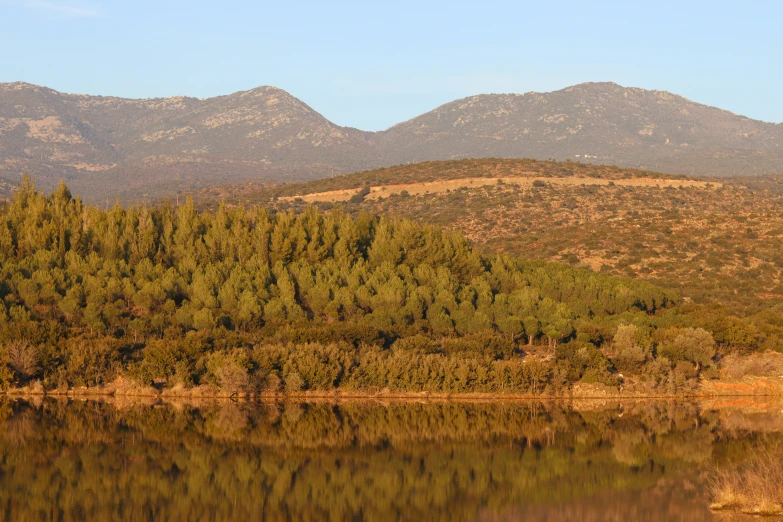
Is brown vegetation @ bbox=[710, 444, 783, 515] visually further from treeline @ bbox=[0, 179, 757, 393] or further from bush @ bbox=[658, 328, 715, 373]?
bush @ bbox=[658, 328, 715, 373]

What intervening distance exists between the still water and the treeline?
2.97m

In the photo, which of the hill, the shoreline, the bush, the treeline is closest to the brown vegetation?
the shoreline

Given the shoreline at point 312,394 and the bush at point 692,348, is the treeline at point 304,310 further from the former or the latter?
the shoreline at point 312,394

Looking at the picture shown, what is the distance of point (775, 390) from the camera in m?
49.9

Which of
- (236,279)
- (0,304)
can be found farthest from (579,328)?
(0,304)

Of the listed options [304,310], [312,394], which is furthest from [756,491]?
[304,310]

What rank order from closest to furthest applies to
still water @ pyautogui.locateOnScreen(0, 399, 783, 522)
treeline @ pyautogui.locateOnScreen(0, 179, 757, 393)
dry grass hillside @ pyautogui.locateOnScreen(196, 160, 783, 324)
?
still water @ pyautogui.locateOnScreen(0, 399, 783, 522) < treeline @ pyautogui.locateOnScreen(0, 179, 757, 393) < dry grass hillside @ pyautogui.locateOnScreen(196, 160, 783, 324)

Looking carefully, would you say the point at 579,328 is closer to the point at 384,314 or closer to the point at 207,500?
the point at 384,314

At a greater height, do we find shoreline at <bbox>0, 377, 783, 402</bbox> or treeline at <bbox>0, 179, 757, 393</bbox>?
treeline at <bbox>0, 179, 757, 393</bbox>

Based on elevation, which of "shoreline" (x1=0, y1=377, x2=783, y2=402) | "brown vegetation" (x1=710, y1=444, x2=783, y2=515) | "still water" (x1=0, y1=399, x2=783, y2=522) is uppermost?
"brown vegetation" (x1=710, y1=444, x2=783, y2=515)

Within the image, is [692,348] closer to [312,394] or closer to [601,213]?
[312,394]

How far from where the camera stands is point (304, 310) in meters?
56.2

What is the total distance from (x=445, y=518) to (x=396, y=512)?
121 centimetres

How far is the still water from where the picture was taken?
26000 mm
